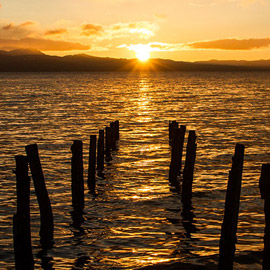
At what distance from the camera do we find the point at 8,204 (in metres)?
17.8

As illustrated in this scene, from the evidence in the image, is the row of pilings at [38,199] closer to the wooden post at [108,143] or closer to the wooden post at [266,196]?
the wooden post at [266,196]

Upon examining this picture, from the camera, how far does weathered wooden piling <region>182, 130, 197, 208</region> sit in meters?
16.9

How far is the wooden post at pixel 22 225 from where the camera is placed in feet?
35.5

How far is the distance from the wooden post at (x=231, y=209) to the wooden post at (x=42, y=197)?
221 inches

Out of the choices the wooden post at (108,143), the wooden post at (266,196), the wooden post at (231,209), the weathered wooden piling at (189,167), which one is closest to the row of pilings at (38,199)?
the weathered wooden piling at (189,167)

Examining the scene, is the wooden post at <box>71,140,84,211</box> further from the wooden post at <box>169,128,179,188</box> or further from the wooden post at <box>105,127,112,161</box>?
the wooden post at <box>105,127,112,161</box>

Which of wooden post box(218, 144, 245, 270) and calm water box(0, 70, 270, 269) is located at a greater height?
wooden post box(218, 144, 245, 270)

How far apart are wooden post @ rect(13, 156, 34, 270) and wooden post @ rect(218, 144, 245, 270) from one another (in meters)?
4.61

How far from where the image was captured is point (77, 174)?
52.7 feet

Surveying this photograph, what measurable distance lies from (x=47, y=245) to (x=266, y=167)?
23.6 ft

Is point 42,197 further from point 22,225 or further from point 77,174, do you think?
point 22,225

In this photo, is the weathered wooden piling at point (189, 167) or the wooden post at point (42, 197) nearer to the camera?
the wooden post at point (42, 197)

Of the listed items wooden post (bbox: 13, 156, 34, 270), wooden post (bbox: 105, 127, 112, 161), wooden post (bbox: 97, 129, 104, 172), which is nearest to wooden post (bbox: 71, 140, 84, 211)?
wooden post (bbox: 13, 156, 34, 270)

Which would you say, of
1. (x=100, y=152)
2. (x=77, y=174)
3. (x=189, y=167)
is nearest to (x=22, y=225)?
(x=77, y=174)
